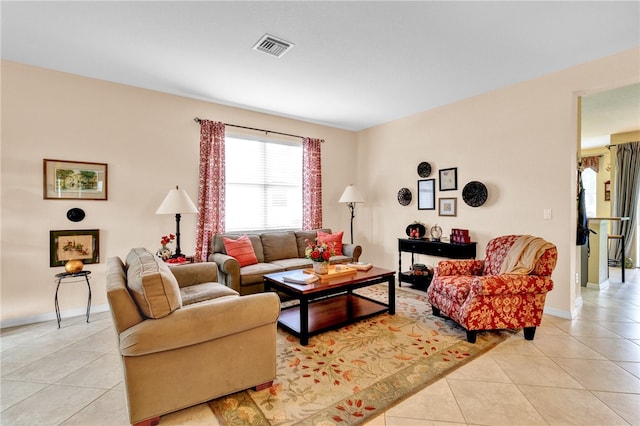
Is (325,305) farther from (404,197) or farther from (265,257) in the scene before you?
(404,197)

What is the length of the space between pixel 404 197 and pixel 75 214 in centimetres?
463

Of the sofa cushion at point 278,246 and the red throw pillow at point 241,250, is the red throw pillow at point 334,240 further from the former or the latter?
the red throw pillow at point 241,250

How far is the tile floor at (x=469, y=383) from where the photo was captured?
1.75 metres

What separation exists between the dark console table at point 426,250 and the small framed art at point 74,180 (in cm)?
424

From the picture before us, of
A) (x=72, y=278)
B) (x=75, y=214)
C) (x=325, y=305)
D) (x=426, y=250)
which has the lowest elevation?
(x=325, y=305)

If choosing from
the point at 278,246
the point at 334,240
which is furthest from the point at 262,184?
the point at 334,240

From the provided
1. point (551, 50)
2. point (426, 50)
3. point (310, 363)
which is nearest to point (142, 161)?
point (310, 363)

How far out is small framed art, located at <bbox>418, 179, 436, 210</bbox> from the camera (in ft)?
15.2

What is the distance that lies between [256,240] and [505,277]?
317 cm

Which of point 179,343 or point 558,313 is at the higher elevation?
point 179,343

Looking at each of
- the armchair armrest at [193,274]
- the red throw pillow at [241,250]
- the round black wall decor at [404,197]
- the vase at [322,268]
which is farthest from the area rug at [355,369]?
the round black wall decor at [404,197]

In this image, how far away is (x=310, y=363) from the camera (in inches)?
92.9

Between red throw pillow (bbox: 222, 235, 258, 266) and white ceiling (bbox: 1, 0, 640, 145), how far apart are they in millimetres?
2026

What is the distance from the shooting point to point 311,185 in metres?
5.25
